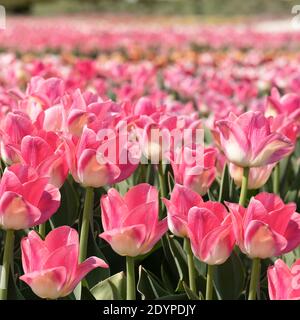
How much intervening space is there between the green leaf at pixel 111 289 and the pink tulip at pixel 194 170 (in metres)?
0.29

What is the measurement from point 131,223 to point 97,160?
194 mm

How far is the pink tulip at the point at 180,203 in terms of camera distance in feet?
3.92

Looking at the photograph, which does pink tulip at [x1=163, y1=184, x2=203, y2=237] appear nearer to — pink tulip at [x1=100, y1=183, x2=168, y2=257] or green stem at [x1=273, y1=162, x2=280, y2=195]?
pink tulip at [x1=100, y1=183, x2=168, y2=257]

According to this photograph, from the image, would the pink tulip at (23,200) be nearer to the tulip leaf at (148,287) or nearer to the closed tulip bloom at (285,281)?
the tulip leaf at (148,287)

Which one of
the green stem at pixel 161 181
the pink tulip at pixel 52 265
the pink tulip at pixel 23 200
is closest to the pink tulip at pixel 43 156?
the pink tulip at pixel 23 200

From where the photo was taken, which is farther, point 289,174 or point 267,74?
point 267,74

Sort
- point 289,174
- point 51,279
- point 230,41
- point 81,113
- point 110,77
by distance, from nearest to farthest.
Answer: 1. point 51,279
2. point 81,113
3. point 289,174
4. point 110,77
5. point 230,41

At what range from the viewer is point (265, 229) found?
1104mm

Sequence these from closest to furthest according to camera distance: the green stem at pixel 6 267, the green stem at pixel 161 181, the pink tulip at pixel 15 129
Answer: the green stem at pixel 6 267
the pink tulip at pixel 15 129
the green stem at pixel 161 181

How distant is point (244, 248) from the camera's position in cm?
114

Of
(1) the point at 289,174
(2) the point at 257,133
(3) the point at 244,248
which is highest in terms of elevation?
(2) the point at 257,133

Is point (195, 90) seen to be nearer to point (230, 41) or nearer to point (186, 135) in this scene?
point (186, 135)
